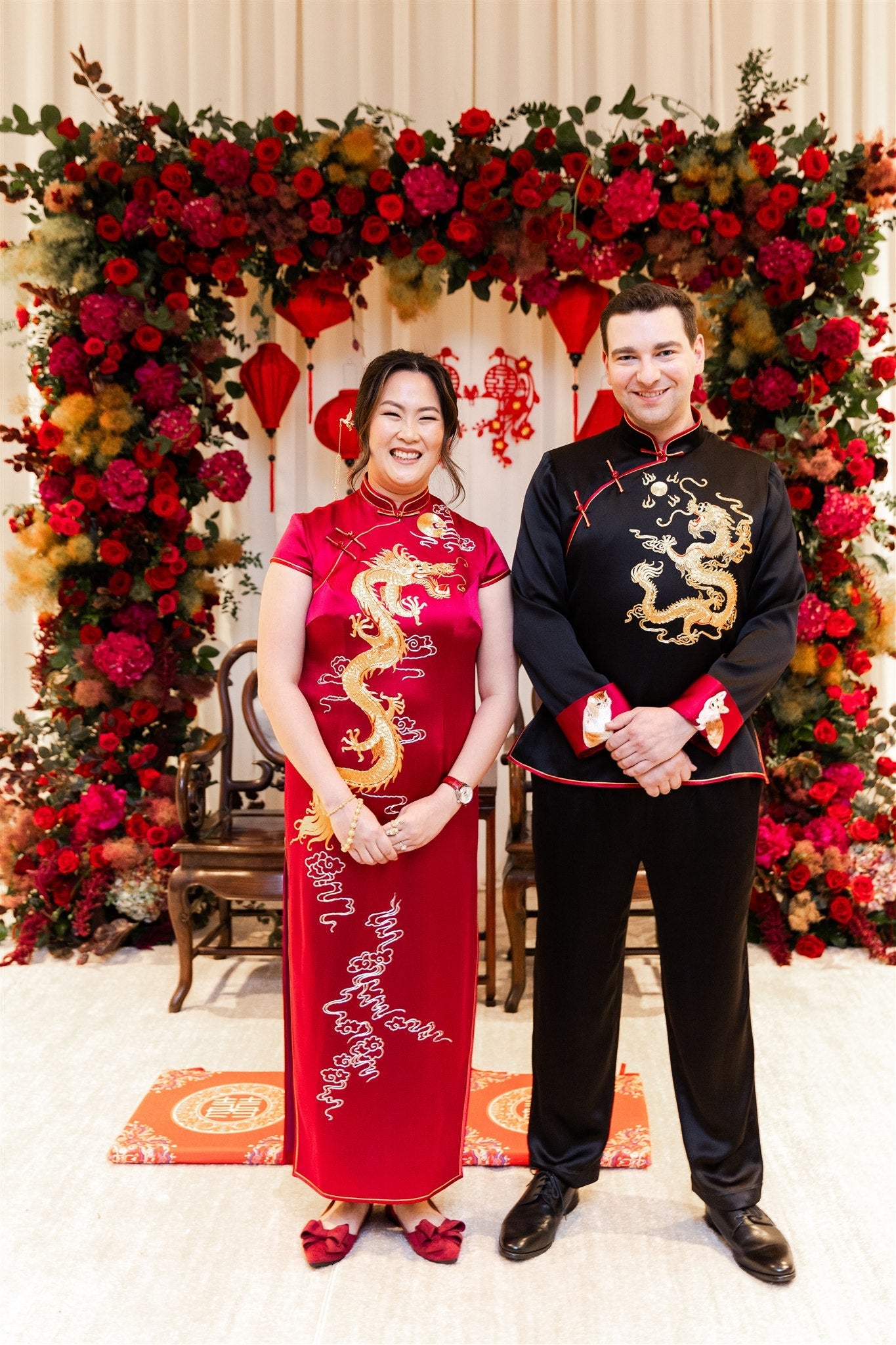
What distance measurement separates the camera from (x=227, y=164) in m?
3.55

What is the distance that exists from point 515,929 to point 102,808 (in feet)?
4.71

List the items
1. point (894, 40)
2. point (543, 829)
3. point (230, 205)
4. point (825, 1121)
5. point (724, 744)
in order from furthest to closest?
point (894, 40) → point (230, 205) → point (825, 1121) → point (543, 829) → point (724, 744)

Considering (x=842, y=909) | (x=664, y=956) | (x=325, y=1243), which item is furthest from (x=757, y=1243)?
(x=842, y=909)

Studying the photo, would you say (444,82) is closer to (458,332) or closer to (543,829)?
(458,332)

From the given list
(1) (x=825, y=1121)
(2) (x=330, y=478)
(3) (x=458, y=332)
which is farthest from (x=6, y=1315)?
(3) (x=458, y=332)

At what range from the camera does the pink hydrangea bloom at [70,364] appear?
3666 mm

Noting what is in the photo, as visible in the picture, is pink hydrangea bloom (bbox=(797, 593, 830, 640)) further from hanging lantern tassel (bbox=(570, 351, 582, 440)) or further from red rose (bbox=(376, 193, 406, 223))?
red rose (bbox=(376, 193, 406, 223))

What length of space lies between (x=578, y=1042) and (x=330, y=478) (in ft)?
8.62

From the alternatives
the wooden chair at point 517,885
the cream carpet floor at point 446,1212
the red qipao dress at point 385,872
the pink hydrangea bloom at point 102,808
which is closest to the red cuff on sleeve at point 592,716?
the red qipao dress at point 385,872

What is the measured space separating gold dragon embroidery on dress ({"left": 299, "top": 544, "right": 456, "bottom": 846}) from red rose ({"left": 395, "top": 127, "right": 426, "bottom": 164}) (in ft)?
6.49

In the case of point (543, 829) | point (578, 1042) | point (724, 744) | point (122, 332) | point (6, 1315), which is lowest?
point (6, 1315)

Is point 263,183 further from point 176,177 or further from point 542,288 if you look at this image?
point 542,288

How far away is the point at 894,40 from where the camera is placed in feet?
13.9

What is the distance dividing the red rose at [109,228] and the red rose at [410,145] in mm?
912
